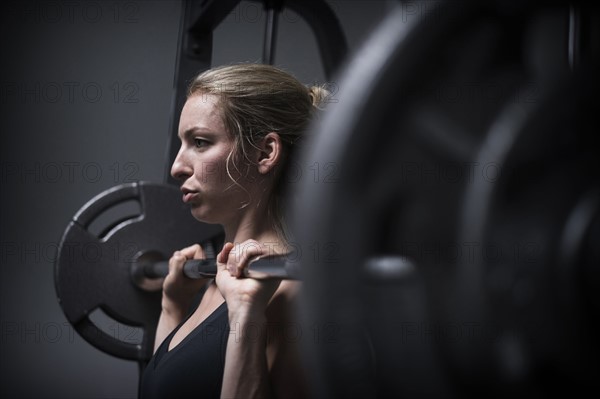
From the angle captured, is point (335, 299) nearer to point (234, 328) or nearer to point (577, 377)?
point (577, 377)

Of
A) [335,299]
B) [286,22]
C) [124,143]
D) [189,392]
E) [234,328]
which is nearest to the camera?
[335,299]

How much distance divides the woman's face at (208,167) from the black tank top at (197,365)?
0.17 metres

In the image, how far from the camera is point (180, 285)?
1302 mm

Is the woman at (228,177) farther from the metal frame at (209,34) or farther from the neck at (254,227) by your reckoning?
the metal frame at (209,34)

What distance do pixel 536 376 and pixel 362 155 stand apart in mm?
218

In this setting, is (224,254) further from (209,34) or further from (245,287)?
(209,34)

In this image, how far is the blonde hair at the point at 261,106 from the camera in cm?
104

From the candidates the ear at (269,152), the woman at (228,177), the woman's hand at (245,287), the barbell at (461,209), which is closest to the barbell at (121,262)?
the woman at (228,177)

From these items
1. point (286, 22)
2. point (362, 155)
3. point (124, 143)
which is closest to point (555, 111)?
point (362, 155)

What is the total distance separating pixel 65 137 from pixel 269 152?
1261 mm

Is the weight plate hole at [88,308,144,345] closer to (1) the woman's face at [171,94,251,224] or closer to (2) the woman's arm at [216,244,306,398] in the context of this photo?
(1) the woman's face at [171,94,251,224]

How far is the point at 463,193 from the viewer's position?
0.48 metres

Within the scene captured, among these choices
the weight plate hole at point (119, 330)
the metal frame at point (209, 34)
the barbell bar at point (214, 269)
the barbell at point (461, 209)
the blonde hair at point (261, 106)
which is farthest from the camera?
the weight plate hole at point (119, 330)

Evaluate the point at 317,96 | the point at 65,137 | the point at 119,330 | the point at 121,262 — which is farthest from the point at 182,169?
the point at 119,330
